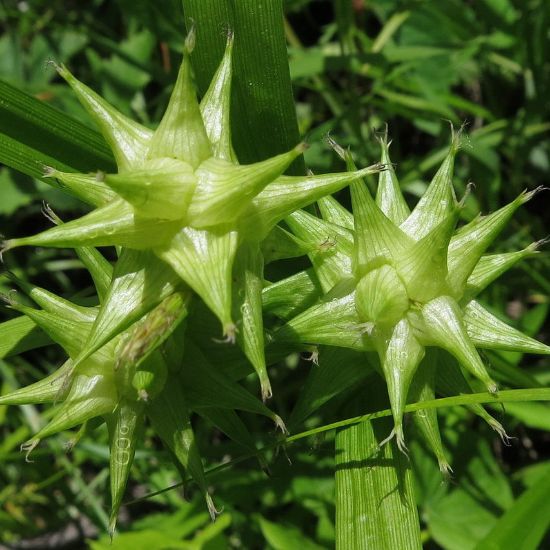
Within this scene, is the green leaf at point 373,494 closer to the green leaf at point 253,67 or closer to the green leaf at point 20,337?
the green leaf at point 253,67

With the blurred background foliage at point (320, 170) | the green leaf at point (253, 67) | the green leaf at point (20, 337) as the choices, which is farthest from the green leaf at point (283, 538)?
the green leaf at point (253, 67)

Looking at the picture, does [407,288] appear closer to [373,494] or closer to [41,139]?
[373,494]

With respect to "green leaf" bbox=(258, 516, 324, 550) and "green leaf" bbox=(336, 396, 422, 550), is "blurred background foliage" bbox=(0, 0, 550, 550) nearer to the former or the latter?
"green leaf" bbox=(258, 516, 324, 550)

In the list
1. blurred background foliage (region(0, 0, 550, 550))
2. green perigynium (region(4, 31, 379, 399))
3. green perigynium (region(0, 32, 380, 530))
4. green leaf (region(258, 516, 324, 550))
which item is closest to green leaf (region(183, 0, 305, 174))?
green perigynium (region(0, 32, 380, 530))

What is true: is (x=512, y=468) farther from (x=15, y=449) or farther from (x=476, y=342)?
(x=15, y=449)

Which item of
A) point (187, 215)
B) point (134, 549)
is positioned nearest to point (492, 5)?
point (187, 215)

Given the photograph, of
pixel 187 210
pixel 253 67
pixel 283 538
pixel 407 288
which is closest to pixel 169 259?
pixel 187 210
